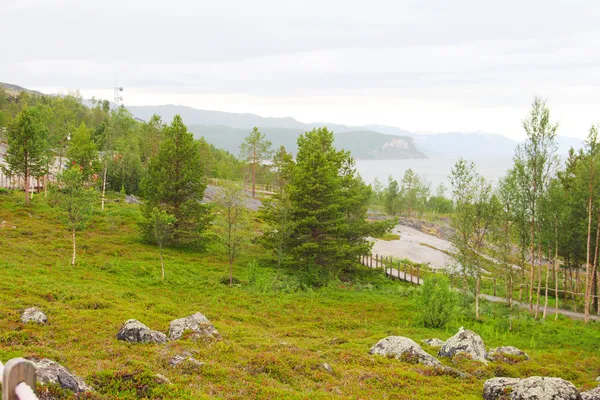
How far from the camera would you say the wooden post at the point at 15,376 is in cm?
345

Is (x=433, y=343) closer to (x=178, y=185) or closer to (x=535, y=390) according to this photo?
(x=535, y=390)

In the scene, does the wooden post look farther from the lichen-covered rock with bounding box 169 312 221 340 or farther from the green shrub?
the green shrub

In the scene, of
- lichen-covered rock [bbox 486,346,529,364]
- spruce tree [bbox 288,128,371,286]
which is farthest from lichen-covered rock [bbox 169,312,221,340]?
spruce tree [bbox 288,128,371,286]

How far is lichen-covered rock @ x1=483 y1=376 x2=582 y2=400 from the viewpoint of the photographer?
38.6 feet

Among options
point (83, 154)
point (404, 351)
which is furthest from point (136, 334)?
point (83, 154)

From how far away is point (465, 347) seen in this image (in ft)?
56.0

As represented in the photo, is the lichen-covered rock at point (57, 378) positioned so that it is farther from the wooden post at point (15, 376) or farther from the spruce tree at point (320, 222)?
the spruce tree at point (320, 222)

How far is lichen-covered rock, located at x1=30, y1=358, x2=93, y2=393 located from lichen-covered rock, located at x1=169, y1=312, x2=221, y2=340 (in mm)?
6431

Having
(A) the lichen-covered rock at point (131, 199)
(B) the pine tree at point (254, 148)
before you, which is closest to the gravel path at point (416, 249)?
(B) the pine tree at point (254, 148)

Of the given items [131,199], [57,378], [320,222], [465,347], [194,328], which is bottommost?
[465,347]

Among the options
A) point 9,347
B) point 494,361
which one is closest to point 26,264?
point 9,347

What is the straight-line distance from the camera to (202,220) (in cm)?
3616

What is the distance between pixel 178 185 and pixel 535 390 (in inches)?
1149

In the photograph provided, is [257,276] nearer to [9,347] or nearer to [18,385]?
[9,347]
